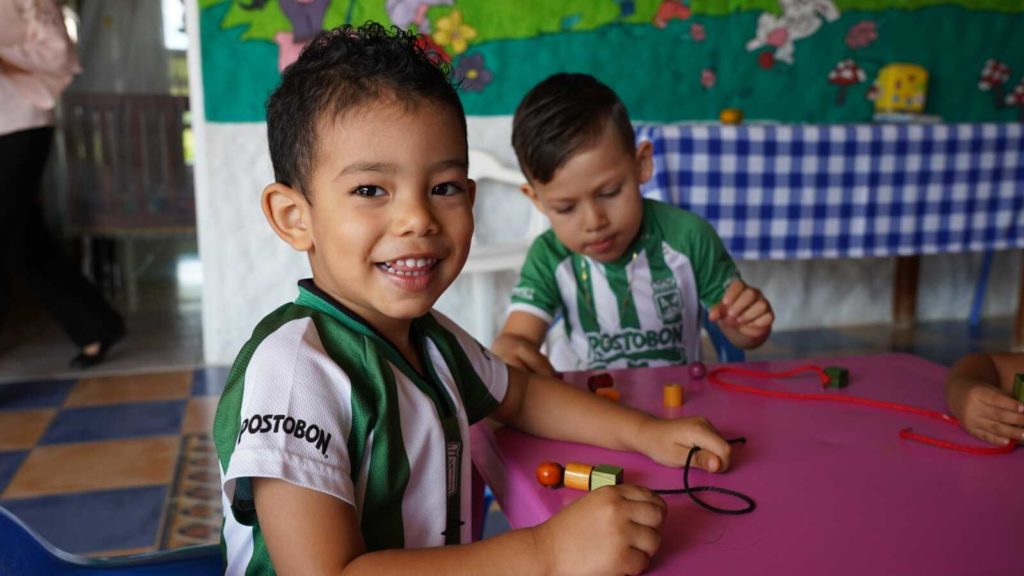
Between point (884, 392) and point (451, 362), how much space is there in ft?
1.54

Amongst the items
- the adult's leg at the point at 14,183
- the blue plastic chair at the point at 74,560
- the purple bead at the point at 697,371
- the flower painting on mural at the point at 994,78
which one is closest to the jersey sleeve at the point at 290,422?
the blue plastic chair at the point at 74,560

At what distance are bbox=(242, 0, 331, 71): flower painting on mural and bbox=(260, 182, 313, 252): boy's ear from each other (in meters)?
2.35

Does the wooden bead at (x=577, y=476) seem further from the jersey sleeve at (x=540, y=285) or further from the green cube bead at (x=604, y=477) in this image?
the jersey sleeve at (x=540, y=285)

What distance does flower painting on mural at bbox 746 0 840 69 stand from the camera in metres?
3.38

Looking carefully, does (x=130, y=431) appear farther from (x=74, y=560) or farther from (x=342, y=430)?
(x=342, y=430)

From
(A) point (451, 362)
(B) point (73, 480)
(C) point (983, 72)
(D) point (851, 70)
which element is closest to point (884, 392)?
(A) point (451, 362)

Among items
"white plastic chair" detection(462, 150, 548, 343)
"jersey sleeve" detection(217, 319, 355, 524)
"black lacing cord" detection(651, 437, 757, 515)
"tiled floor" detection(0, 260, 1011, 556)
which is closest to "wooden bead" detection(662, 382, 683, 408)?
"black lacing cord" detection(651, 437, 757, 515)

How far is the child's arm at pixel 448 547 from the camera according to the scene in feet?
2.02

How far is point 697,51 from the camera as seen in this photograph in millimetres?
3332

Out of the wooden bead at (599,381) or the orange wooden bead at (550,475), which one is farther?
the wooden bead at (599,381)

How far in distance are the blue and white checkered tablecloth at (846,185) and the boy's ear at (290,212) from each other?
201cm

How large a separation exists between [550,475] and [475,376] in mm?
205

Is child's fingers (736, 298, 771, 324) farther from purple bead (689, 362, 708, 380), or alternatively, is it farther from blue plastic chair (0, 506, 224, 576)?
blue plastic chair (0, 506, 224, 576)

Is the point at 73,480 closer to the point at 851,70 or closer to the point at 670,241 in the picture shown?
the point at 670,241
